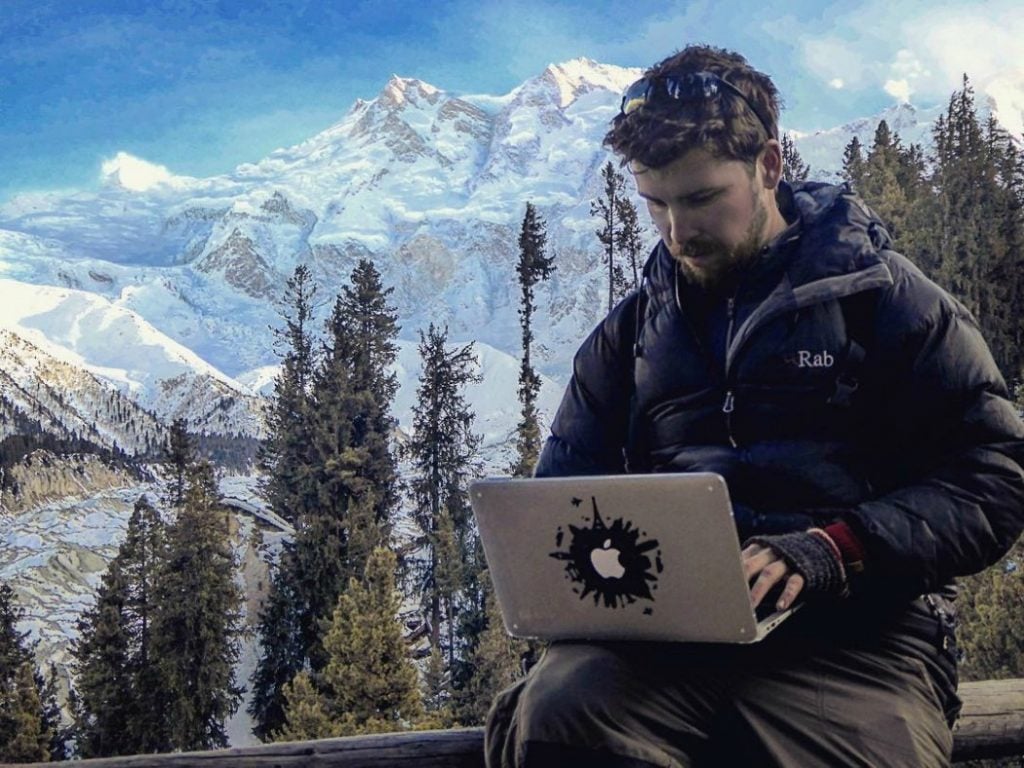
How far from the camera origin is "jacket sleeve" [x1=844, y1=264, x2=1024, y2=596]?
2133mm

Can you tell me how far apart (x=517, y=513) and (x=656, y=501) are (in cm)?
33

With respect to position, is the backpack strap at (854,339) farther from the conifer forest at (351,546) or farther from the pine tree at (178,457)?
the pine tree at (178,457)

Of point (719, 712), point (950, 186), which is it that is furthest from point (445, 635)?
point (719, 712)

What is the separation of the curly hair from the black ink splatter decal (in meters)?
0.96

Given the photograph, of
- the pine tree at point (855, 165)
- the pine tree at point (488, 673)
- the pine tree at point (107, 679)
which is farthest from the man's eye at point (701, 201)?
the pine tree at point (855, 165)

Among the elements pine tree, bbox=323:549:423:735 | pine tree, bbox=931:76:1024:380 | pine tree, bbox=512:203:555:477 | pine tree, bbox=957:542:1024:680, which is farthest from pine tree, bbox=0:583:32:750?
pine tree, bbox=931:76:1024:380

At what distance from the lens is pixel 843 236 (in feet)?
8.01

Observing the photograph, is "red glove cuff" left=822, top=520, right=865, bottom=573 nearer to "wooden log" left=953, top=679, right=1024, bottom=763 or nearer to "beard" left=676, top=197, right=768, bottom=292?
"beard" left=676, top=197, right=768, bottom=292

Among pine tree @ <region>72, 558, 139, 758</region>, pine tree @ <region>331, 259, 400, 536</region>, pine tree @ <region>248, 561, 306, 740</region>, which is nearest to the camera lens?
pine tree @ <region>72, 558, 139, 758</region>

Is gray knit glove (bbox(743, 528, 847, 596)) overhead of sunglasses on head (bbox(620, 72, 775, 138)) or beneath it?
beneath

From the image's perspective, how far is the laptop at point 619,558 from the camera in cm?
187

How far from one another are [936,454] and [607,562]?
33.7 inches

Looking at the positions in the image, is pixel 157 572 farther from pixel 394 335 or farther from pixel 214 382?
pixel 214 382

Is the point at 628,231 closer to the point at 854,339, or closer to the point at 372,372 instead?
the point at 372,372
